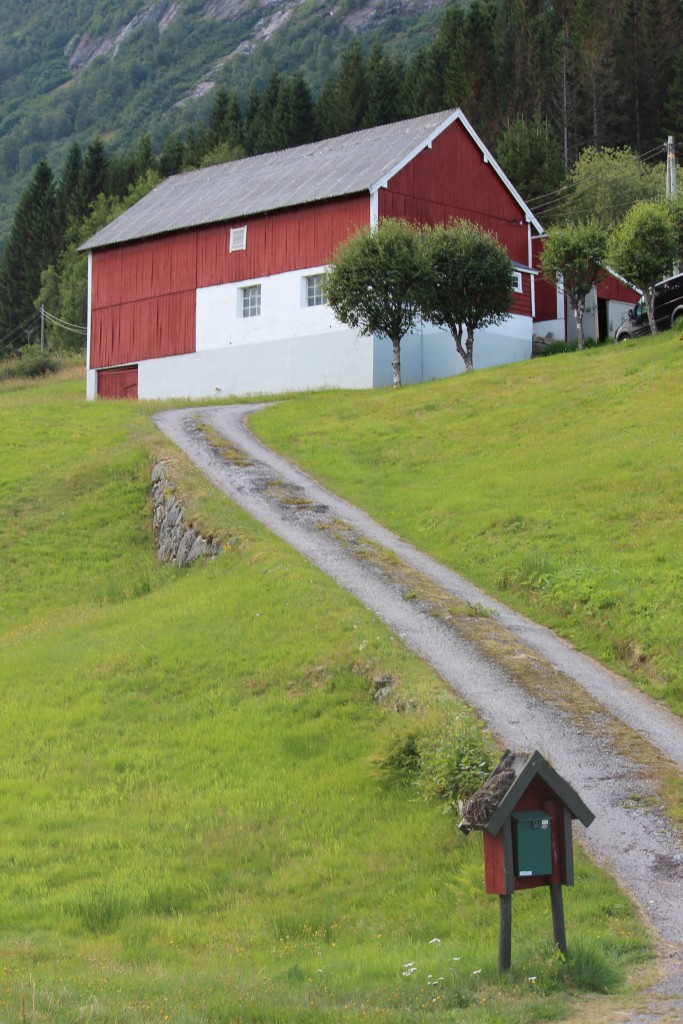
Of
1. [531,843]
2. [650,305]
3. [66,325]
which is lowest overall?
[531,843]

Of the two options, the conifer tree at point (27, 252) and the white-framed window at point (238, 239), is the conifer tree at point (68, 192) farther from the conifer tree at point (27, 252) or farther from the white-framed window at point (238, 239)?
the white-framed window at point (238, 239)

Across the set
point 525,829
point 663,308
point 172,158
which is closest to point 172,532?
point 525,829

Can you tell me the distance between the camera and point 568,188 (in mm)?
64688

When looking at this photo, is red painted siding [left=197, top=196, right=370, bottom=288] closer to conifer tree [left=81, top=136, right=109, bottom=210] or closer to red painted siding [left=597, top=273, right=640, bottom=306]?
red painted siding [left=597, top=273, right=640, bottom=306]

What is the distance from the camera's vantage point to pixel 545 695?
14000 mm

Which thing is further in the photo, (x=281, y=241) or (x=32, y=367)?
(x=32, y=367)

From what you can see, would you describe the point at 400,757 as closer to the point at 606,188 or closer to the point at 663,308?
the point at 663,308

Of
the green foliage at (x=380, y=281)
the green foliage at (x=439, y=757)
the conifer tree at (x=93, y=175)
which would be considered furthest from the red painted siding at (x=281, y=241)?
the conifer tree at (x=93, y=175)

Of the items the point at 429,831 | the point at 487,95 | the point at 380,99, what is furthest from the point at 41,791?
the point at 380,99

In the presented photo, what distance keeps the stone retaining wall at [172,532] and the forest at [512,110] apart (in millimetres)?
40321

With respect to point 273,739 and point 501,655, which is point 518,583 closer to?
point 501,655

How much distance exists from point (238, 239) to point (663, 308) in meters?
17.2

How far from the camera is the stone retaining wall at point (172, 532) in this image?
22.6 meters

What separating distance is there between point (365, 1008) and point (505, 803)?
1.59 m
